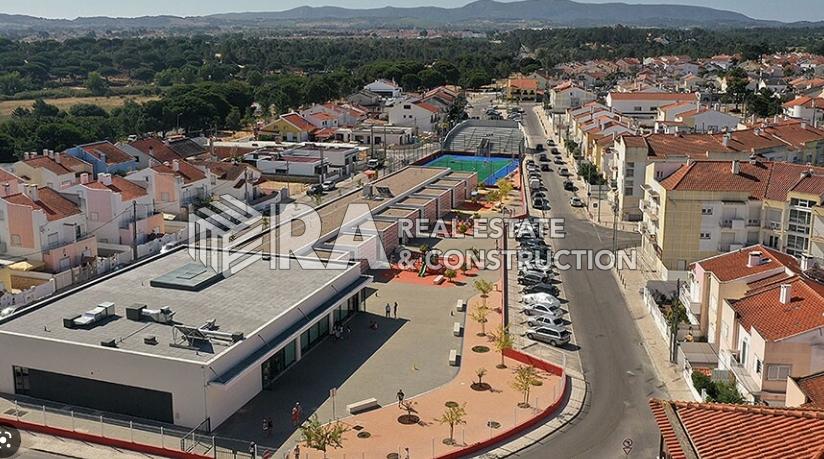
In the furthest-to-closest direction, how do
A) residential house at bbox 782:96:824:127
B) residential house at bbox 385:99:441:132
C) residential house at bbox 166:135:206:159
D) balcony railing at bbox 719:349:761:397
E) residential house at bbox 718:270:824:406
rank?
1. residential house at bbox 385:99:441:132
2. residential house at bbox 782:96:824:127
3. residential house at bbox 166:135:206:159
4. balcony railing at bbox 719:349:761:397
5. residential house at bbox 718:270:824:406

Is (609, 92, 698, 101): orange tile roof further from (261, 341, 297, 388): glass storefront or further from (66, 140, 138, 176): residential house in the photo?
(261, 341, 297, 388): glass storefront

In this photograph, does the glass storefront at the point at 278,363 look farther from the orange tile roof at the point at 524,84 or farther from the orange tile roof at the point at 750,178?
the orange tile roof at the point at 524,84

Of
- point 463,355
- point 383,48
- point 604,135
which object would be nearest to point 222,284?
point 463,355

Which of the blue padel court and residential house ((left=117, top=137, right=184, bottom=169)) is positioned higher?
residential house ((left=117, top=137, right=184, bottom=169))

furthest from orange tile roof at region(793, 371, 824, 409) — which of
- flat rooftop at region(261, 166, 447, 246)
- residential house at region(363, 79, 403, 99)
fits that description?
residential house at region(363, 79, 403, 99)

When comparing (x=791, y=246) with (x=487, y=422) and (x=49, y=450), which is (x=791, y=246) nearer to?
(x=487, y=422)

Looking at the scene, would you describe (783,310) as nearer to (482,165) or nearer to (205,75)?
(482,165)

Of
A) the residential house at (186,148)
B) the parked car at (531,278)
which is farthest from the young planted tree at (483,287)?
the residential house at (186,148)
